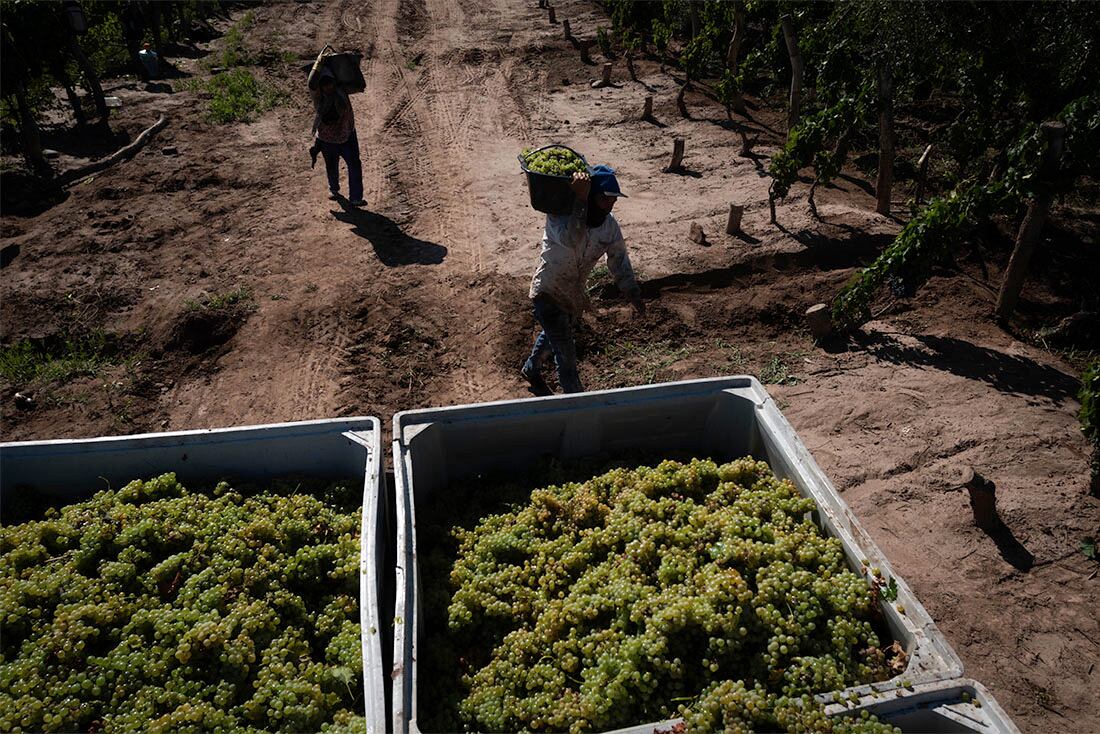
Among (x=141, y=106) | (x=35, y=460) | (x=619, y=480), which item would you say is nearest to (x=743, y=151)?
(x=619, y=480)

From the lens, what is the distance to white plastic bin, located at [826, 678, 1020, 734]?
98.1 inches

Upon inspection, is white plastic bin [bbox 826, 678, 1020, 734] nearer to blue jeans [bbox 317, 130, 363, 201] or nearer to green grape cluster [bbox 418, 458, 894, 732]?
green grape cluster [bbox 418, 458, 894, 732]

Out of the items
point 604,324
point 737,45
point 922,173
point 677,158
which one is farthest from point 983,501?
point 737,45

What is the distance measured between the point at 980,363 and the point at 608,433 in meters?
4.09

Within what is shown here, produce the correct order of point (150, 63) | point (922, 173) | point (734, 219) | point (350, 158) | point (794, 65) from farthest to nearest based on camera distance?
point (150, 63) < point (794, 65) < point (922, 173) < point (350, 158) < point (734, 219)

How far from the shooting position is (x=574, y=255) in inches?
193

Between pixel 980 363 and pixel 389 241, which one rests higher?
pixel 389 241

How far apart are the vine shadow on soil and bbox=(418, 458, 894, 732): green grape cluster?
3.48 metres

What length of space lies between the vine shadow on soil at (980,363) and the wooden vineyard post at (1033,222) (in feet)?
2.67

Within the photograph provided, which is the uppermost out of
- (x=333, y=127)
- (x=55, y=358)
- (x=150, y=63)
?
(x=150, y=63)

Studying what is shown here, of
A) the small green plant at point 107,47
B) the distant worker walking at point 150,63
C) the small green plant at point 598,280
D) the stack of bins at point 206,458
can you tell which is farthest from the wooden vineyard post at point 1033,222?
the small green plant at point 107,47

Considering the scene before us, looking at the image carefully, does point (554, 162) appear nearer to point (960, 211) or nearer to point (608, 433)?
point (608, 433)

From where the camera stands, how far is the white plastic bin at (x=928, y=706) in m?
2.49

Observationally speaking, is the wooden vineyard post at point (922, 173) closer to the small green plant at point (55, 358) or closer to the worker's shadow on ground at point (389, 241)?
the worker's shadow on ground at point (389, 241)
